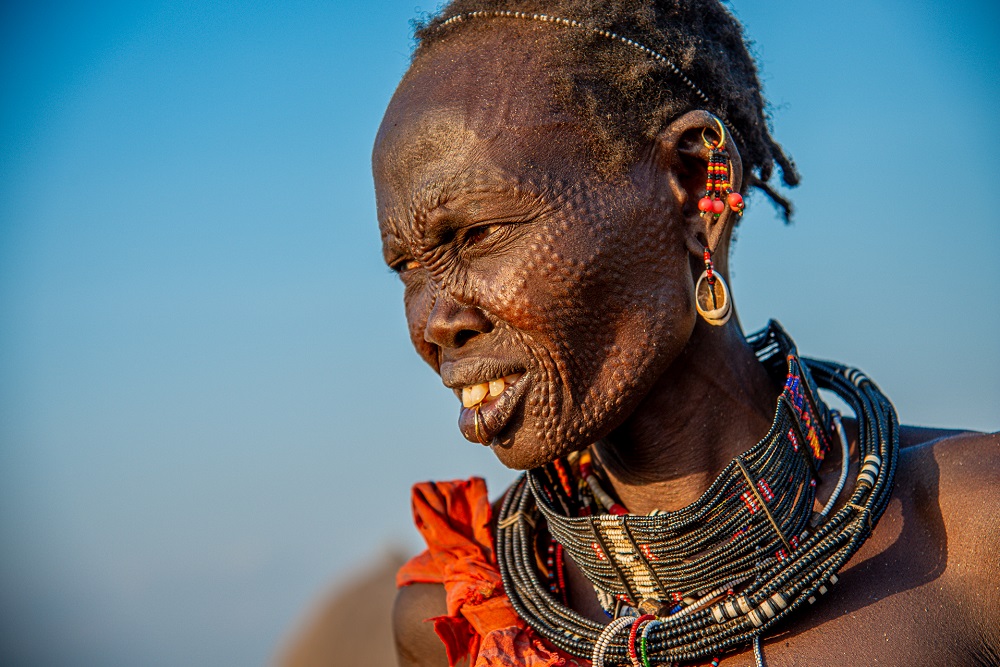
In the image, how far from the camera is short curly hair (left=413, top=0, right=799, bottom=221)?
2.78 metres

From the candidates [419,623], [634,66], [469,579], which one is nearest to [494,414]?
[469,579]

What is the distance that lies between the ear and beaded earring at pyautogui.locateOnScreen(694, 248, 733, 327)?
0.06m

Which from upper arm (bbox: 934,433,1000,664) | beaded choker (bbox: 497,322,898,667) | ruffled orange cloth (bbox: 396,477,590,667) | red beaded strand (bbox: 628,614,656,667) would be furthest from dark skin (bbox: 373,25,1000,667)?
ruffled orange cloth (bbox: 396,477,590,667)

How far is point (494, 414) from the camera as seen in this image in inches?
108

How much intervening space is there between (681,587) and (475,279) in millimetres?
1056

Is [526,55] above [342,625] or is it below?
above

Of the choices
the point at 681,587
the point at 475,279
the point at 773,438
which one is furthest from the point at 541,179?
the point at 681,587

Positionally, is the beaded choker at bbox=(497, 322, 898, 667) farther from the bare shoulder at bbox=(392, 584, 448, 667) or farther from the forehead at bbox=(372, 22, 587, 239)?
the forehead at bbox=(372, 22, 587, 239)

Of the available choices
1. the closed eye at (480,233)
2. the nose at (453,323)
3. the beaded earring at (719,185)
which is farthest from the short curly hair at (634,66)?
the nose at (453,323)

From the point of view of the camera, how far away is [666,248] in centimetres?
278

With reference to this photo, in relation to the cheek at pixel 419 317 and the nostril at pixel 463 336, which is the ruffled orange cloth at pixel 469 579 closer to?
the cheek at pixel 419 317

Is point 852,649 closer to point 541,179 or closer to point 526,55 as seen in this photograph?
point 541,179

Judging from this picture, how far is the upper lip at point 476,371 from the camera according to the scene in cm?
A: 271

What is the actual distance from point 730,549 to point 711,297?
0.71 metres
